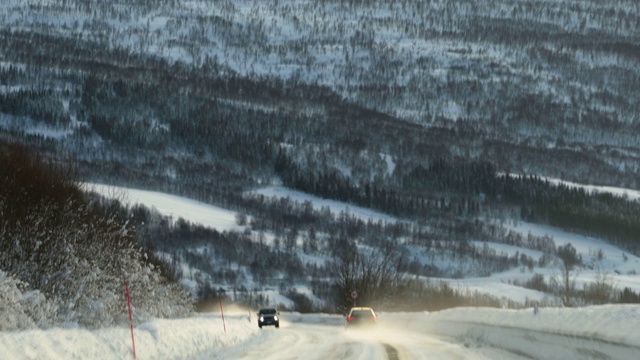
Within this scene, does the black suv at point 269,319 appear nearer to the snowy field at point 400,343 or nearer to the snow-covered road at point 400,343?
the snowy field at point 400,343

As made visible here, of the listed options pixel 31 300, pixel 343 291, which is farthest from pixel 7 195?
pixel 343 291

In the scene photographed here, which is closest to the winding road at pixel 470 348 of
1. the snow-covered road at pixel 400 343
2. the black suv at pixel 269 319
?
the snow-covered road at pixel 400 343

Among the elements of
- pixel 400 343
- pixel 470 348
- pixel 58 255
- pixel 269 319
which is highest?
pixel 58 255

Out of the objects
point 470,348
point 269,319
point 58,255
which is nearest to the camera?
point 58,255

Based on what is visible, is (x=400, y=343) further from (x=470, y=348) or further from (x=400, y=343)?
(x=470, y=348)

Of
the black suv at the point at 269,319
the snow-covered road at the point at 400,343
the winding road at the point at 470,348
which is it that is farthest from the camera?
the black suv at the point at 269,319

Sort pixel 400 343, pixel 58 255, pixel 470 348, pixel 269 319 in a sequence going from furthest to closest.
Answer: pixel 269 319 < pixel 400 343 < pixel 470 348 < pixel 58 255

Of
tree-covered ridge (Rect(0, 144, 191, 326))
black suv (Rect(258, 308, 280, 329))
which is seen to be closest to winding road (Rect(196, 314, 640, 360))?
tree-covered ridge (Rect(0, 144, 191, 326))

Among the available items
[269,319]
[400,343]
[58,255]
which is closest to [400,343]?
[400,343]

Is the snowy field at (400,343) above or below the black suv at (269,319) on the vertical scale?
above

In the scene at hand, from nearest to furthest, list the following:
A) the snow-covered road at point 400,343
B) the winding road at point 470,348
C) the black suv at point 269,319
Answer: the snow-covered road at point 400,343, the winding road at point 470,348, the black suv at point 269,319

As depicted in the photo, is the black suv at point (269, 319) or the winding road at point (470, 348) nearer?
the winding road at point (470, 348)

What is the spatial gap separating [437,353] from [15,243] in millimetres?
10330

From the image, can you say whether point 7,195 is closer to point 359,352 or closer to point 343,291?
point 359,352
